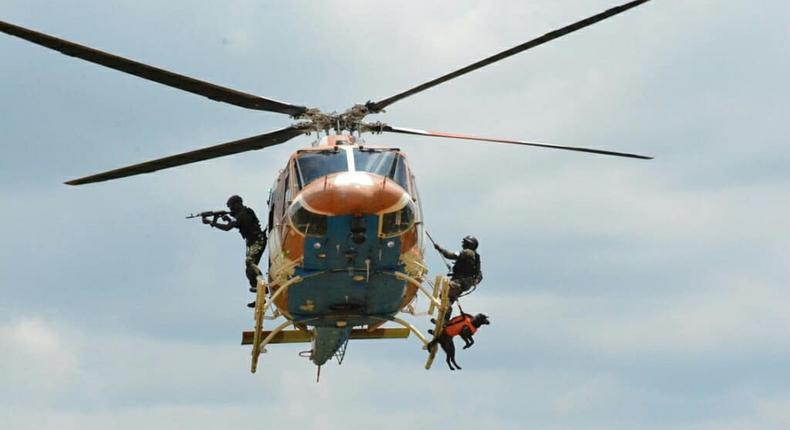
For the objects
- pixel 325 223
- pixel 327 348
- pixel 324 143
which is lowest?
pixel 327 348

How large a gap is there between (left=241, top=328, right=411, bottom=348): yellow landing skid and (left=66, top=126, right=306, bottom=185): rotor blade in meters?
A: 3.90

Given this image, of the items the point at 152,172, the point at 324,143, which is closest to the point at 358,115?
the point at 324,143

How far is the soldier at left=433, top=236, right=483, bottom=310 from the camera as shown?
94.4 feet

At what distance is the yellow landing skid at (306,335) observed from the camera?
29938mm

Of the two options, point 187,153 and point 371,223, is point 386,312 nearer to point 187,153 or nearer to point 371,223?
point 371,223

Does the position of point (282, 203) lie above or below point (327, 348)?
above

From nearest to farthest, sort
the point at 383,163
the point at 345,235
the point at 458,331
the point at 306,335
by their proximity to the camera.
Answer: the point at 345,235 → the point at 383,163 → the point at 458,331 → the point at 306,335

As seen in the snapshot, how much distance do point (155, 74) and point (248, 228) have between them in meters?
4.59

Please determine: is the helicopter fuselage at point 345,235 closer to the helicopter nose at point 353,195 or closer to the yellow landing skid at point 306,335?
the helicopter nose at point 353,195

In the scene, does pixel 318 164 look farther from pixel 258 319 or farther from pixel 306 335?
pixel 306 335

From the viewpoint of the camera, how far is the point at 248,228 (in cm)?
2944

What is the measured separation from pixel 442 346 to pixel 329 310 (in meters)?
3.03

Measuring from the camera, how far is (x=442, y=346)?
2838 cm

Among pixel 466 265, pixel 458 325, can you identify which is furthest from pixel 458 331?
pixel 466 265
